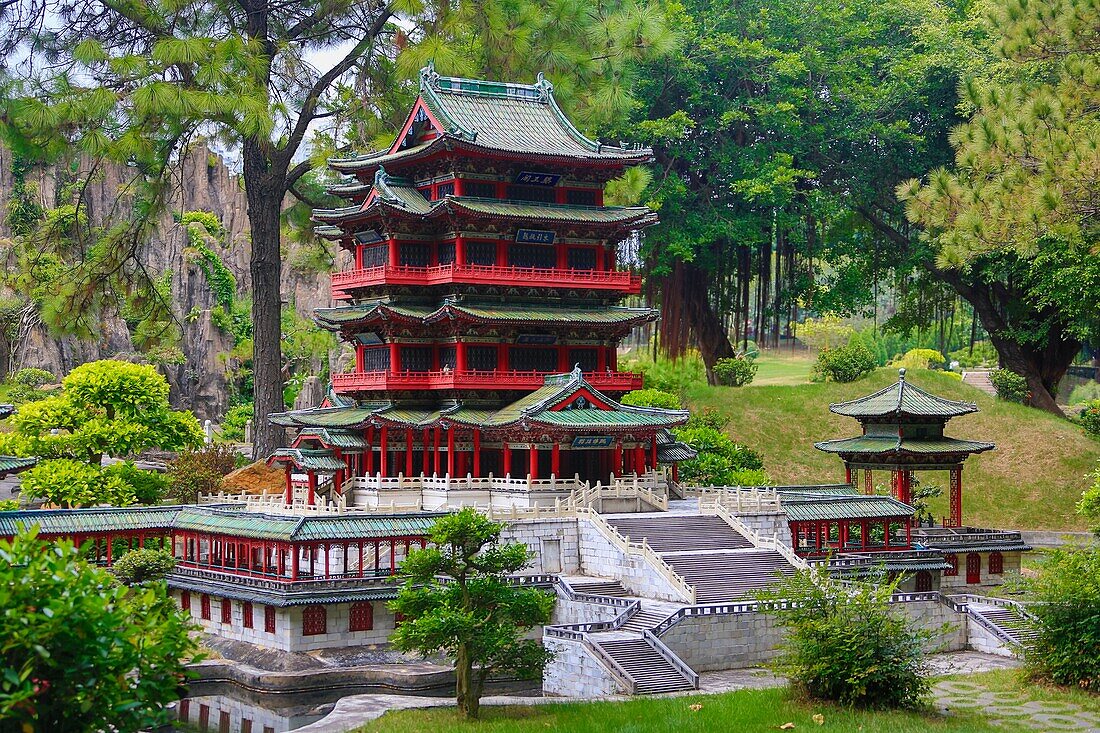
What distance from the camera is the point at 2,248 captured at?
89.2m

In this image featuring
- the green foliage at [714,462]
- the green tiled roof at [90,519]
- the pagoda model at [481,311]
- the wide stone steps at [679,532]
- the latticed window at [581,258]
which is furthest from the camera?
the green foliage at [714,462]

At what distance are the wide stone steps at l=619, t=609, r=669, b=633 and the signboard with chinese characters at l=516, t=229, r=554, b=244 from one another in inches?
671

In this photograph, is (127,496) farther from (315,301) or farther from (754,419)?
(315,301)

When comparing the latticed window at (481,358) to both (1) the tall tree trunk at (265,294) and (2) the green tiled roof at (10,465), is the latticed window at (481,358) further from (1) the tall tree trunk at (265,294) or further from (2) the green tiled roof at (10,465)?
(2) the green tiled roof at (10,465)

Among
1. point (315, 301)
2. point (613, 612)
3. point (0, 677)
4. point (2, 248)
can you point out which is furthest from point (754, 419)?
point (0, 677)

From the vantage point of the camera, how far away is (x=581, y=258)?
53094 mm

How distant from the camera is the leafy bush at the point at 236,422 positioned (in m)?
84.8

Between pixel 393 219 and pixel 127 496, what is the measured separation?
13.7 m

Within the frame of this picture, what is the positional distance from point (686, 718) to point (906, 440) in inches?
995

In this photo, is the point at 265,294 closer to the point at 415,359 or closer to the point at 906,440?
the point at 415,359

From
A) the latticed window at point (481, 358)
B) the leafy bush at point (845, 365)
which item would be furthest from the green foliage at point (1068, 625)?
the leafy bush at point (845, 365)

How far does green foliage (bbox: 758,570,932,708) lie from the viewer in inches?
1189

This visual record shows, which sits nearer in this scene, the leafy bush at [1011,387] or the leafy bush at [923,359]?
the leafy bush at [1011,387]

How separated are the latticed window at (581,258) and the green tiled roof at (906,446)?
38.2 feet
